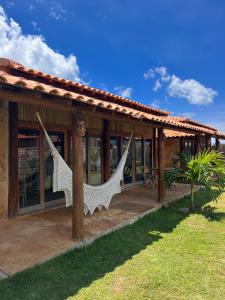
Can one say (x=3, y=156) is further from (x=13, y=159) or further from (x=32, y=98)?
(x=32, y=98)

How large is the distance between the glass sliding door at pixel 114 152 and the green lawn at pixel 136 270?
3.61 m

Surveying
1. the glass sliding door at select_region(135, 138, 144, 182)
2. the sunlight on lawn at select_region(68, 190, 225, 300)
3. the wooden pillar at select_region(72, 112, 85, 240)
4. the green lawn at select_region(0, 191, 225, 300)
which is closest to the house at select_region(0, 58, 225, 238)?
the wooden pillar at select_region(72, 112, 85, 240)

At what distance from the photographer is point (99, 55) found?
16391mm

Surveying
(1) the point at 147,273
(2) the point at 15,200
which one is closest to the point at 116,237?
(1) the point at 147,273

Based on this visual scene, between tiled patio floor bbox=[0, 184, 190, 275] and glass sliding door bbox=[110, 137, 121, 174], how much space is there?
168cm

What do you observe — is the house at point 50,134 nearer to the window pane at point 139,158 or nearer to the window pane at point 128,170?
the window pane at point 128,170

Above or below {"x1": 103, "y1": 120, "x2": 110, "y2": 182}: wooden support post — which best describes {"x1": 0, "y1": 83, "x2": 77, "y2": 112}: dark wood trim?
above

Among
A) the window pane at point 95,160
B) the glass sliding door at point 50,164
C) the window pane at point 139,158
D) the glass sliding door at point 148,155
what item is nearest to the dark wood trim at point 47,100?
the glass sliding door at point 50,164

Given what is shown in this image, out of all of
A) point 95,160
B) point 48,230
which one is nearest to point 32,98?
point 48,230

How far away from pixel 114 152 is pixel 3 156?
13.9ft

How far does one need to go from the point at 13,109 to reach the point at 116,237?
3.12 metres

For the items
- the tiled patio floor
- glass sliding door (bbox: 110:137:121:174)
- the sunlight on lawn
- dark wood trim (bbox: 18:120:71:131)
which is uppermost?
dark wood trim (bbox: 18:120:71:131)

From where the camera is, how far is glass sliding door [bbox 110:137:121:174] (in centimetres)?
884

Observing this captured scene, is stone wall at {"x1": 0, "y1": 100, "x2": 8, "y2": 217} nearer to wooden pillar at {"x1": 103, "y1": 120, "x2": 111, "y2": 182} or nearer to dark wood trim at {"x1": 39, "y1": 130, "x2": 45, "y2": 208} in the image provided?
dark wood trim at {"x1": 39, "y1": 130, "x2": 45, "y2": 208}
